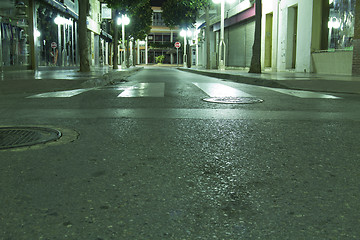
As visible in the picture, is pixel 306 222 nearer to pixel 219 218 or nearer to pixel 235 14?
pixel 219 218

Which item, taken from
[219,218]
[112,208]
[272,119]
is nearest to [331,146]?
[272,119]

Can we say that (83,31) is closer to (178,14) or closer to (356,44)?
(356,44)

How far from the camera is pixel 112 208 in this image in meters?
1.73

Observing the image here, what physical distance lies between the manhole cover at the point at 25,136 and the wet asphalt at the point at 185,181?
0.37 feet

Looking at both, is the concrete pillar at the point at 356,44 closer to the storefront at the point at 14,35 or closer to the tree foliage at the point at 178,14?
the storefront at the point at 14,35

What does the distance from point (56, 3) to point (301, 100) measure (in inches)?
800

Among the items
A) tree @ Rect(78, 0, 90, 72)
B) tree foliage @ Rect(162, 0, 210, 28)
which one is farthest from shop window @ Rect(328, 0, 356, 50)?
tree foliage @ Rect(162, 0, 210, 28)

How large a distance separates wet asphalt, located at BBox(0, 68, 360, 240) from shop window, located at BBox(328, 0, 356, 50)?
13.9 m

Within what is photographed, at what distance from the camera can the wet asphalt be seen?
5.08ft

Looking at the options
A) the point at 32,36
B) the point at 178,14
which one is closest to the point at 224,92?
the point at 32,36

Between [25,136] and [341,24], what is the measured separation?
55.0ft

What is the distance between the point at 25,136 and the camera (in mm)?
3197

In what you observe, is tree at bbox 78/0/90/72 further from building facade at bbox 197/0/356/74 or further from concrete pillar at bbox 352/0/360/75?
concrete pillar at bbox 352/0/360/75

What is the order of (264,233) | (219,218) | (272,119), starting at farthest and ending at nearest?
(272,119)
(219,218)
(264,233)
